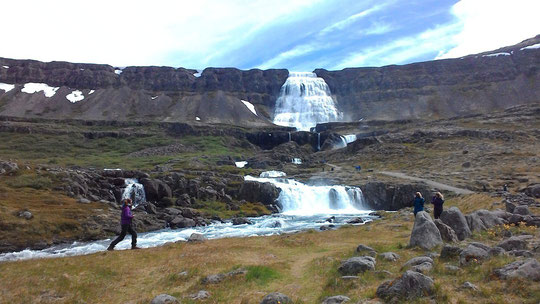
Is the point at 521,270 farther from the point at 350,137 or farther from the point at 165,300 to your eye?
the point at 350,137

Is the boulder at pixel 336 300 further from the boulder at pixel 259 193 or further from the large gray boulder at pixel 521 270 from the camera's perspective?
the boulder at pixel 259 193

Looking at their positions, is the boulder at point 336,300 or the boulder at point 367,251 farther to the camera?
the boulder at point 367,251

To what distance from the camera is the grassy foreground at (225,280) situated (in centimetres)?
1139

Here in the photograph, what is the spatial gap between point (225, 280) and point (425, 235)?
34.0ft

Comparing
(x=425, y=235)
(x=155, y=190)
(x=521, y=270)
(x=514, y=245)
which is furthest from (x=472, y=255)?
(x=155, y=190)

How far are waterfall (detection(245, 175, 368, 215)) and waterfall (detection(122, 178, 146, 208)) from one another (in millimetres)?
24830

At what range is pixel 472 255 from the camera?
13477mm

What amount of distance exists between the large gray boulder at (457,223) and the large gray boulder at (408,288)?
11781 millimetres

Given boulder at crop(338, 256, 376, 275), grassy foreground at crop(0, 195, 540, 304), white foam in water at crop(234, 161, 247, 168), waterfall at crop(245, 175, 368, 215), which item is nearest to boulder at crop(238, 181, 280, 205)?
waterfall at crop(245, 175, 368, 215)

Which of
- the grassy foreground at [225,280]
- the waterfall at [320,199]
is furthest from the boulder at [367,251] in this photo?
the waterfall at [320,199]

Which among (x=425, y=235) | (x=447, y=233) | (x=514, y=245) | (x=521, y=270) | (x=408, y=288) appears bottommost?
(x=447, y=233)

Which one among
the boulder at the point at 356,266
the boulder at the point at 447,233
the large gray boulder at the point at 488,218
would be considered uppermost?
the boulder at the point at 356,266

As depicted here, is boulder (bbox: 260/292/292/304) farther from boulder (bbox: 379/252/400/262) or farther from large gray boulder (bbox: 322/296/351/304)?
boulder (bbox: 379/252/400/262)

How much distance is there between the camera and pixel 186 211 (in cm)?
5622
